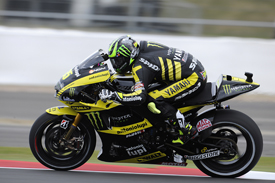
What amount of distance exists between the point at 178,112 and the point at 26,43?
6186 mm

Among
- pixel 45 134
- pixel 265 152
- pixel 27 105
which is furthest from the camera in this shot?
pixel 27 105

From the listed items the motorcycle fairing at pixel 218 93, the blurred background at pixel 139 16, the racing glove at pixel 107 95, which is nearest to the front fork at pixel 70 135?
the racing glove at pixel 107 95

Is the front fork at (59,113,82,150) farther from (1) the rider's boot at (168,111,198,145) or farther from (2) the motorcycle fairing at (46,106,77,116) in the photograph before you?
(1) the rider's boot at (168,111,198,145)

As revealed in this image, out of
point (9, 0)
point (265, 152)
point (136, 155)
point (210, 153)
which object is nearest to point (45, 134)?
point (136, 155)

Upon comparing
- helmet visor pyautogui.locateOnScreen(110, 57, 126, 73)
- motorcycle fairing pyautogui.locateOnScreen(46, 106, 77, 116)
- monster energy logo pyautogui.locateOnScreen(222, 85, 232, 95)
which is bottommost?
motorcycle fairing pyautogui.locateOnScreen(46, 106, 77, 116)

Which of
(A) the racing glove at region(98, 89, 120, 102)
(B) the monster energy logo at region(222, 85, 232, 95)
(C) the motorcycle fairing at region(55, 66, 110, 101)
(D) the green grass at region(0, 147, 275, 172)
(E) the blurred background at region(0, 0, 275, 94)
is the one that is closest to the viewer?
(A) the racing glove at region(98, 89, 120, 102)

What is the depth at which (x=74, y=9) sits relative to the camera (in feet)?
33.4

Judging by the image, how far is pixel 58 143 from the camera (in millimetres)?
4938

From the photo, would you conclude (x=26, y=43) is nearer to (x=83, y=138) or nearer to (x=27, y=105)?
(x=27, y=105)

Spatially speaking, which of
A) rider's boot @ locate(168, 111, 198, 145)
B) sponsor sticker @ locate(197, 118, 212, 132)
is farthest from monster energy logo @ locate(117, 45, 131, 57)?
sponsor sticker @ locate(197, 118, 212, 132)

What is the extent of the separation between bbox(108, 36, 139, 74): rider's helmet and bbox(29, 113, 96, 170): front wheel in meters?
0.83

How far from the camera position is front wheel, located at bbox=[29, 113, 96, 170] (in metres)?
4.90

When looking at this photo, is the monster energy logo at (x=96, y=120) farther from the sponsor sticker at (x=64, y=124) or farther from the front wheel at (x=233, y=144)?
the front wheel at (x=233, y=144)

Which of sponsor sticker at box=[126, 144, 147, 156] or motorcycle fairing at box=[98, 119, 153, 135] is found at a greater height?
motorcycle fairing at box=[98, 119, 153, 135]
